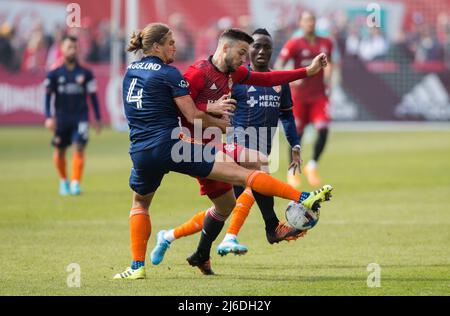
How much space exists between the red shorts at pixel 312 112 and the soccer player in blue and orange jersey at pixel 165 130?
930 centimetres

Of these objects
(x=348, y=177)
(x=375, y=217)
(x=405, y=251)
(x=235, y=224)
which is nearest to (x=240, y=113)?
(x=235, y=224)

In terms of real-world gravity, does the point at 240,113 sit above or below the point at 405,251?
above

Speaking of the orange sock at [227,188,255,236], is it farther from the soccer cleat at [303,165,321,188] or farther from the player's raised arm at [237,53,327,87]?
the soccer cleat at [303,165,321,188]

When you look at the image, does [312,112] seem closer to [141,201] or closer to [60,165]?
[60,165]

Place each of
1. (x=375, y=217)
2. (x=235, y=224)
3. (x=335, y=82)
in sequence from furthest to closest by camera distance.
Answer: (x=335, y=82), (x=375, y=217), (x=235, y=224)

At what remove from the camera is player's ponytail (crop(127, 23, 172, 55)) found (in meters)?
8.77

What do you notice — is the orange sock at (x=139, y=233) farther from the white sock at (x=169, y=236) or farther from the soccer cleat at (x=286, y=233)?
the soccer cleat at (x=286, y=233)

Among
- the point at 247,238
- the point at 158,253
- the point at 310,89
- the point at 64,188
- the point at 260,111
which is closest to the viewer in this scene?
the point at 158,253

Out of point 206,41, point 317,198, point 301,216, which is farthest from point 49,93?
point 206,41

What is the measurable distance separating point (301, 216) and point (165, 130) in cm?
133

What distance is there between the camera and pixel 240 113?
10836 millimetres

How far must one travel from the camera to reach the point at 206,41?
1367 inches
